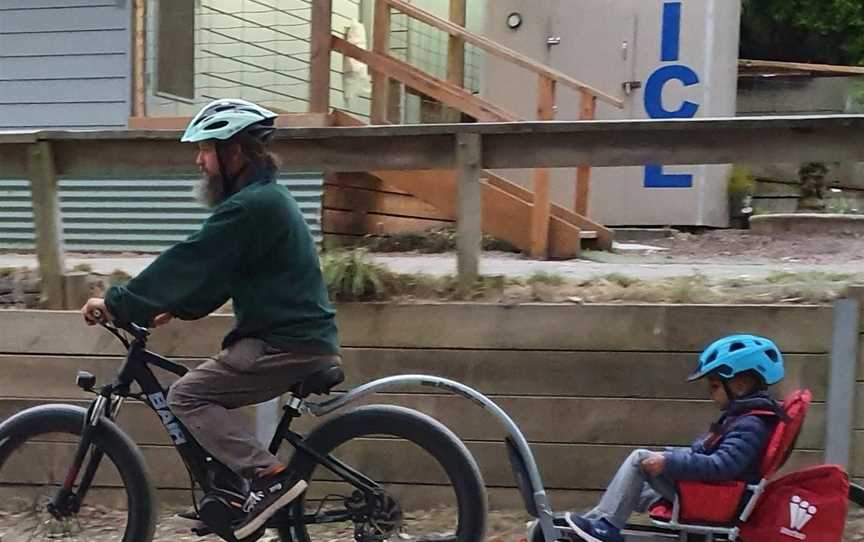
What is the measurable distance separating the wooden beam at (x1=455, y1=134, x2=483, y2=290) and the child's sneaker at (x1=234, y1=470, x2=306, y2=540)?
1509 millimetres

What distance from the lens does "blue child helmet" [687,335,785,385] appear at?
3645 mm

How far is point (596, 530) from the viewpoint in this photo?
3.67 m

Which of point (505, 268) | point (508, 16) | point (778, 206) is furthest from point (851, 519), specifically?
point (778, 206)

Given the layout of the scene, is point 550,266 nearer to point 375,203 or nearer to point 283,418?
point 283,418

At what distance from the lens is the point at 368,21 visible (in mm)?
11156

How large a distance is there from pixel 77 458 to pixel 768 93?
37.4ft

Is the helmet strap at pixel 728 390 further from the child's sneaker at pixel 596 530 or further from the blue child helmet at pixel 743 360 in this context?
the child's sneaker at pixel 596 530

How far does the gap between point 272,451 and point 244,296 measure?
596 millimetres

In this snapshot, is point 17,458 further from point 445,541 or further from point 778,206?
point 778,206

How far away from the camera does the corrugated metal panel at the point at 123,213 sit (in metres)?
8.16

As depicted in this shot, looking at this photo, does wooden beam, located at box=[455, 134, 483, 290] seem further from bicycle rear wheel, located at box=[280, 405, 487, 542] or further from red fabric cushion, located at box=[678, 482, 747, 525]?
red fabric cushion, located at box=[678, 482, 747, 525]

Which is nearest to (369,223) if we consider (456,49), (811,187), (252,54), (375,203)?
(375,203)

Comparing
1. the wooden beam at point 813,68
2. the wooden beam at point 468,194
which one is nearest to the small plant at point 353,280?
the wooden beam at point 468,194

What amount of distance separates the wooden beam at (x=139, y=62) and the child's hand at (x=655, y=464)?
6411 millimetres
